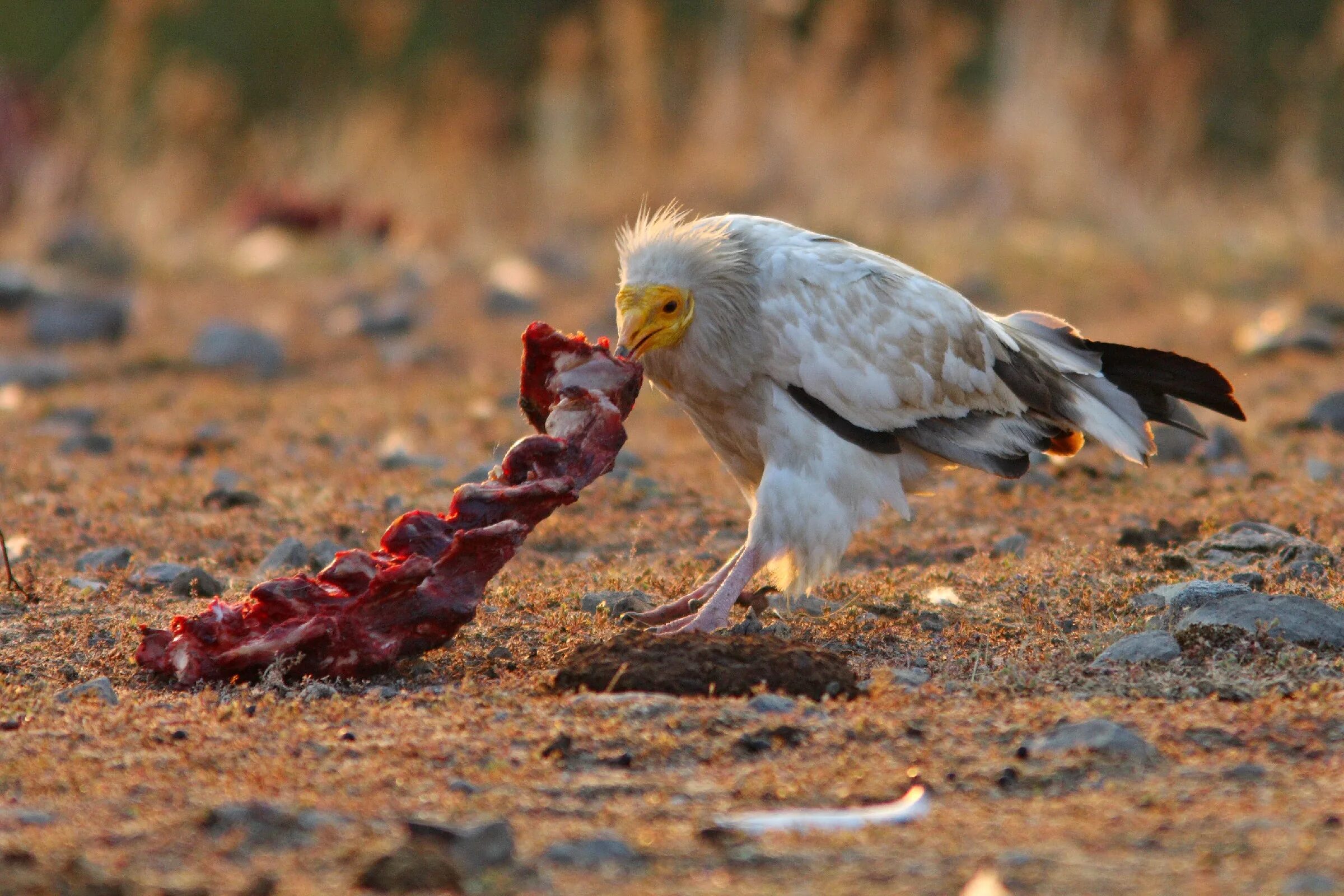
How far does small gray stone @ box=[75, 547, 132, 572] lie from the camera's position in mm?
5332

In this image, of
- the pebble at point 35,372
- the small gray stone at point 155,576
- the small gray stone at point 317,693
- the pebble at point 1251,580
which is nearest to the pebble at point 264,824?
the small gray stone at point 317,693

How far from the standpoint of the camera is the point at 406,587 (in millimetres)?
4133

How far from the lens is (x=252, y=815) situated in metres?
2.85

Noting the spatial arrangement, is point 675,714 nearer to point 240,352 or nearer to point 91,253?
point 240,352

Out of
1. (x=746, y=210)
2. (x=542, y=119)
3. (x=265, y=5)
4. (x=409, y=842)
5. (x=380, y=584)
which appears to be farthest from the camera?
(x=265, y=5)

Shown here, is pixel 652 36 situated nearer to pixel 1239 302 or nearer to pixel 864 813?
pixel 1239 302

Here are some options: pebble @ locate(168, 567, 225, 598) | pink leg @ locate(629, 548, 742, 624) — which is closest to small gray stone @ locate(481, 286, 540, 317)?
pebble @ locate(168, 567, 225, 598)

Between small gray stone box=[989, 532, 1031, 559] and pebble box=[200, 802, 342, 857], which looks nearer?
pebble box=[200, 802, 342, 857]

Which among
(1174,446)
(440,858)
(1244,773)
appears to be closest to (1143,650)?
(1244,773)

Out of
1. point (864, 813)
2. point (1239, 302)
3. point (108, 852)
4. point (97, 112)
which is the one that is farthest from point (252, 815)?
point (97, 112)

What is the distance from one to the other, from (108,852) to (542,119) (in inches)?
561

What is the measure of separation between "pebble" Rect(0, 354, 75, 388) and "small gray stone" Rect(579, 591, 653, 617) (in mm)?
5602

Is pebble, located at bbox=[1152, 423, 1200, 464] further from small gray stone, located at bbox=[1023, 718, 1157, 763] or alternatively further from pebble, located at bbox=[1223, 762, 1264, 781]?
pebble, located at bbox=[1223, 762, 1264, 781]

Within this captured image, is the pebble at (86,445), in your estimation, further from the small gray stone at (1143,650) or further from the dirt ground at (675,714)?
the small gray stone at (1143,650)
